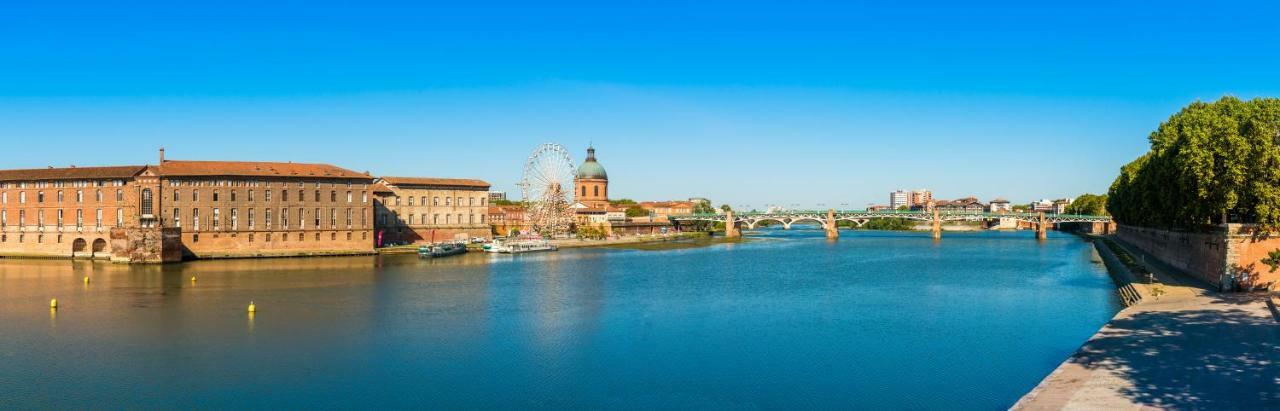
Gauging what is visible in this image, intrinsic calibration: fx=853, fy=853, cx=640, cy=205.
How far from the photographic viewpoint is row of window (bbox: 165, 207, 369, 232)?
258ft

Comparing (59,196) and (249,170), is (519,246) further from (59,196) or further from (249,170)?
(59,196)

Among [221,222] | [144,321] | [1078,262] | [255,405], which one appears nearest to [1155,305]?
[255,405]

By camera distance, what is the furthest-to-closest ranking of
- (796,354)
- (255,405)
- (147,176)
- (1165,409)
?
(147,176), (796,354), (255,405), (1165,409)

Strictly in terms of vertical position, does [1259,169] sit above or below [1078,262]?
above

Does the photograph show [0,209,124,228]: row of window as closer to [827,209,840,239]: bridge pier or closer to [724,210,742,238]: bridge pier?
[724,210,742,238]: bridge pier

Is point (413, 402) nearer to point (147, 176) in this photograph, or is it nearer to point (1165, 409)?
point (1165, 409)

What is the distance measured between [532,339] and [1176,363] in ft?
73.6

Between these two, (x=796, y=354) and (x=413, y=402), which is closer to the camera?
(x=413, y=402)

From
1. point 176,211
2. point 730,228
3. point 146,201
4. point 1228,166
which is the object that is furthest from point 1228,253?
point 730,228

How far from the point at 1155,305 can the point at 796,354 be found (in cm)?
1696

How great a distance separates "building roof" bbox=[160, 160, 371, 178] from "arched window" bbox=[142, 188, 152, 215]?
6.92 feet

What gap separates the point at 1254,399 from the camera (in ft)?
65.9

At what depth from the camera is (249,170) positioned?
81.8 meters

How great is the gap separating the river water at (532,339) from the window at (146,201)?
12.4m
